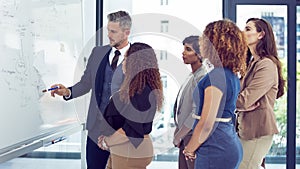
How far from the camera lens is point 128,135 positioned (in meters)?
2.03

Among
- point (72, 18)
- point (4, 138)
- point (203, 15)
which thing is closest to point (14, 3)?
point (4, 138)

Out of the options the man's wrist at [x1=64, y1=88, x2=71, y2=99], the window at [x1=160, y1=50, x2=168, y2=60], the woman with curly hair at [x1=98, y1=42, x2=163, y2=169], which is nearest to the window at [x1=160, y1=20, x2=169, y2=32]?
the window at [x1=160, y1=50, x2=168, y2=60]

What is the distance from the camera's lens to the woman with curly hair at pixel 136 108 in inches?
77.7

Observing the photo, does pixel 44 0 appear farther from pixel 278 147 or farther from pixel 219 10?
pixel 278 147

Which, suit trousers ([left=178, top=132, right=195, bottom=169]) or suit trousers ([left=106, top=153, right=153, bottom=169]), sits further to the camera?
suit trousers ([left=178, top=132, right=195, bottom=169])

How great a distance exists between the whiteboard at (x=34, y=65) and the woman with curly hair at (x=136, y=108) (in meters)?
0.42

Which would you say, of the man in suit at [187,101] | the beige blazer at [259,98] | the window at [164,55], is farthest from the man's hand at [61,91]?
the beige blazer at [259,98]

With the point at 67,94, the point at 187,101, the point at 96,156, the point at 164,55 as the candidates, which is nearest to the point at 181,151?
the point at 187,101

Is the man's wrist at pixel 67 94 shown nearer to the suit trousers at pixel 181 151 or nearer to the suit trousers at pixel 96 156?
the suit trousers at pixel 96 156

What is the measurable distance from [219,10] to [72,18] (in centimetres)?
152

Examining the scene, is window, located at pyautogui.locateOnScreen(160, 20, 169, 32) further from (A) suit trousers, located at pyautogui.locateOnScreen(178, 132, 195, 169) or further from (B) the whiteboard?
(A) suit trousers, located at pyautogui.locateOnScreen(178, 132, 195, 169)

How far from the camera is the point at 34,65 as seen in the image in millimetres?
2012

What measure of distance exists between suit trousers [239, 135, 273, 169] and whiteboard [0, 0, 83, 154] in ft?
3.88

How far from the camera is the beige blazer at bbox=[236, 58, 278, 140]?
7.38 feet
